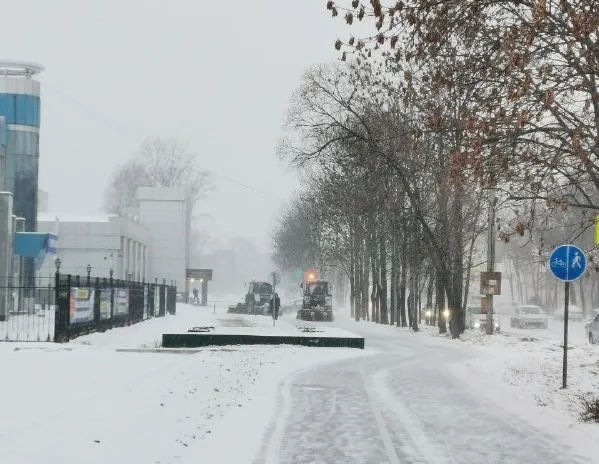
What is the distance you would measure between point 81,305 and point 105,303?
13.0 ft

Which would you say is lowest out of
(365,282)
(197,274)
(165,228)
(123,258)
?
(365,282)

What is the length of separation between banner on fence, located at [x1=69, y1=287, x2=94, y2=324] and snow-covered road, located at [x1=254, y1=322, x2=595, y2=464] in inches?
331

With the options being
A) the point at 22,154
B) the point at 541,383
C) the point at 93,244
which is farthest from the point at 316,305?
the point at 541,383

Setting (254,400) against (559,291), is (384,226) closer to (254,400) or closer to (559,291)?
(254,400)

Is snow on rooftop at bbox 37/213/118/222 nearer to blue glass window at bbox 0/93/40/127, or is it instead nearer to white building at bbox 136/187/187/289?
white building at bbox 136/187/187/289

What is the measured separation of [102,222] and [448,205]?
4329 cm

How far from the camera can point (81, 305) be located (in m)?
24.8

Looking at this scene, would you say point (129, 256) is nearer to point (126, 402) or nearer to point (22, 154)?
point (22, 154)

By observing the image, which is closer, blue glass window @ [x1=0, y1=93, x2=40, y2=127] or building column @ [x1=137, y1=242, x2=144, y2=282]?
blue glass window @ [x1=0, y1=93, x2=40, y2=127]

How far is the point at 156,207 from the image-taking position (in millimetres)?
89625

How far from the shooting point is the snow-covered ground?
27.6 feet

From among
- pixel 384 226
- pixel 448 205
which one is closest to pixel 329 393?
pixel 448 205

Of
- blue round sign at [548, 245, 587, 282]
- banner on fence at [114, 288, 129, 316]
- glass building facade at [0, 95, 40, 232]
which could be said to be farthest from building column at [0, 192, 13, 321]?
blue round sign at [548, 245, 587, 282]

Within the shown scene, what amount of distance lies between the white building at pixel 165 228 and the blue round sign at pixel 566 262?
75297 mm
